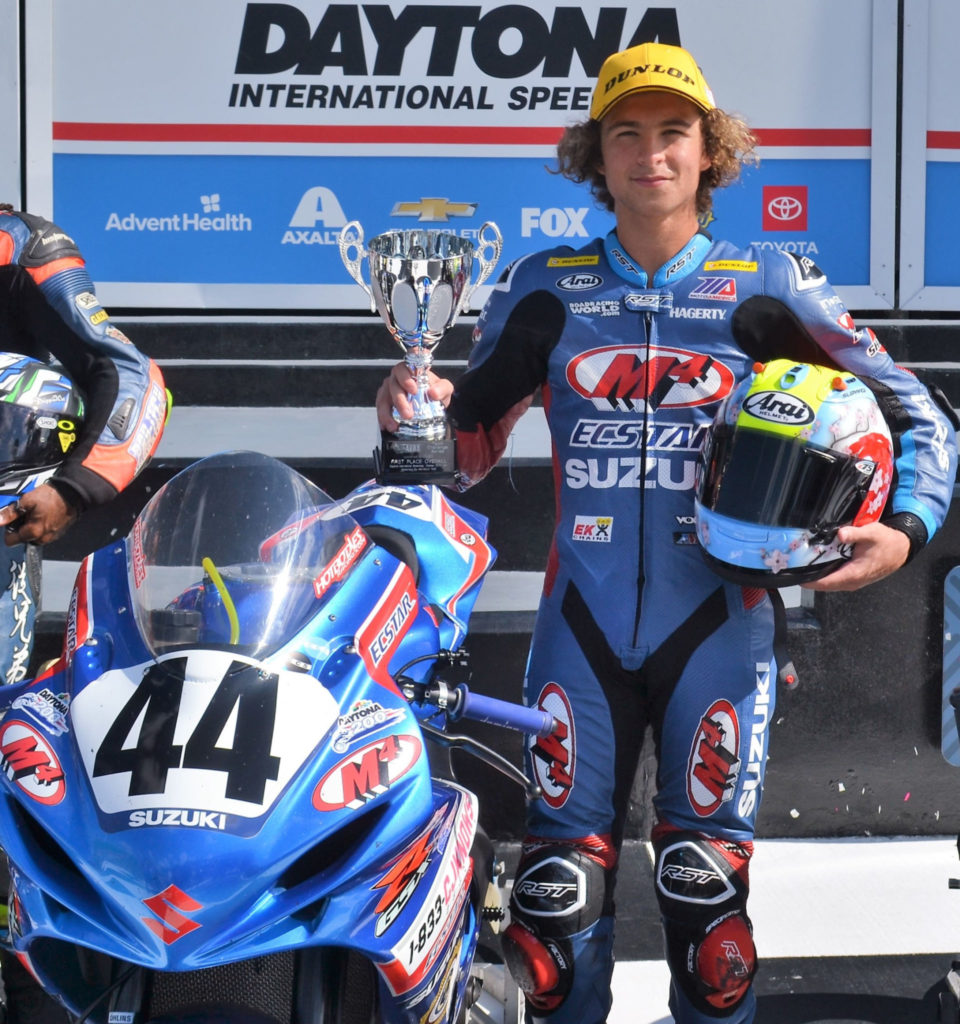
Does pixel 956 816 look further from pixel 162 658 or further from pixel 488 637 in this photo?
pixel 162 658

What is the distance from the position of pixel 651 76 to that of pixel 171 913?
1.64m

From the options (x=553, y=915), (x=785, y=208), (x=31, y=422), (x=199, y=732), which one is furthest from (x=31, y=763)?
(x=785, y=208)

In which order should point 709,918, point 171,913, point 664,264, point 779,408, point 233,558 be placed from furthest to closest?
point 664,264
point 709,918
point 779,408
point 233,558
point 171,913

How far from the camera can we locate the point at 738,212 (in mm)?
5410

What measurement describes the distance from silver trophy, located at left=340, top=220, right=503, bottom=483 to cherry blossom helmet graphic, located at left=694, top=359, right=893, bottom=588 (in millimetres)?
483

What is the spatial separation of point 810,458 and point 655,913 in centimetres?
163

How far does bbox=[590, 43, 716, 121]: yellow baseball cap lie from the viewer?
2346 mm

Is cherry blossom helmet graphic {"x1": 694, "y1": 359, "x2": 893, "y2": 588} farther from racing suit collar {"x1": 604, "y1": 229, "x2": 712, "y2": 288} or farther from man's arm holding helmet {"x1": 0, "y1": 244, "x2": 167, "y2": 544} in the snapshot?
man's arm holding helmet {"x1": 0, "y1": 244, "x2": 167, "y2": 544}

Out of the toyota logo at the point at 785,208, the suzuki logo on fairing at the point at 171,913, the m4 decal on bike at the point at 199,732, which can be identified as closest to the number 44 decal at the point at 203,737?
the m4 decal on bike at the point at 199,732

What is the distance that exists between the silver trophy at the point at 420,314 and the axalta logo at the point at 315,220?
289cm

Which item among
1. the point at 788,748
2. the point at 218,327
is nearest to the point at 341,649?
the point at 788,748

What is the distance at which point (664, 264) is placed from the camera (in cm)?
241

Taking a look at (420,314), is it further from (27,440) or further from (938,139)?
(938,139)

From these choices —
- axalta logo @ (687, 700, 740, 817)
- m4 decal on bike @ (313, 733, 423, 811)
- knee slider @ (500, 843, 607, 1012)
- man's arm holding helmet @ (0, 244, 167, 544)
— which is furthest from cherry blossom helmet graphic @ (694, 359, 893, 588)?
man's arm holding helmet @ (0, 244, 167, 544)
